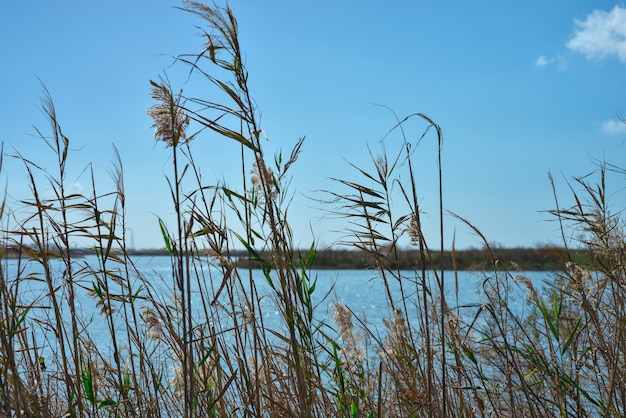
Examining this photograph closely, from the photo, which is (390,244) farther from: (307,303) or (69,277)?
(69,277)

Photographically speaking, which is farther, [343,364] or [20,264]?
[343,364]

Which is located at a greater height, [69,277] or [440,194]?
[440,194]

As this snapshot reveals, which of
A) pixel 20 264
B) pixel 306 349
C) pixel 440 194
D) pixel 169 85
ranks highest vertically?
pixel 169 85

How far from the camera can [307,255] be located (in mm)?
2537

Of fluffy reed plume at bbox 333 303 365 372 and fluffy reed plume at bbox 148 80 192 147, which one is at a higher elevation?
fluffy reed plume at bbox 148 80 192 147

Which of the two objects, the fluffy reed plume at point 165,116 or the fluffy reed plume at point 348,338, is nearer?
the fluffy reed plume at point 165,116

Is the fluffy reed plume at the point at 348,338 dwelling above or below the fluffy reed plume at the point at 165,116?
below

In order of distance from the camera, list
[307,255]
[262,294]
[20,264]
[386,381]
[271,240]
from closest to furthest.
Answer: [271,240]
[20,264]
[307,255]
[262,294]
[386,381]

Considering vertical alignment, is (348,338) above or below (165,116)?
below

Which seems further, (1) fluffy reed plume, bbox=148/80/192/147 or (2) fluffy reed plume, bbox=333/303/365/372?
(2) fluffy reed plume, bbox=333/303/365/372

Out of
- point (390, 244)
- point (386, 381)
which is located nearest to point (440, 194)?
point (390, 244)

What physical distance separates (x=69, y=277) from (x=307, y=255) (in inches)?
36.2

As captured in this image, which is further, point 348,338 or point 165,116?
point 348,338

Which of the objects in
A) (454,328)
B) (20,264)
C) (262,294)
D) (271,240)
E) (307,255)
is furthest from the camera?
(454,328)
